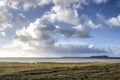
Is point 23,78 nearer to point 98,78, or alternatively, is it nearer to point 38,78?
point 38,78

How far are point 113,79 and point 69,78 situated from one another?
23.1ft

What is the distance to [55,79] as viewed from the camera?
4366 cm

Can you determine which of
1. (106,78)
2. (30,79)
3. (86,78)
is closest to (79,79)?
(86,78)

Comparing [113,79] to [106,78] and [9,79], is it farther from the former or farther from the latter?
[9,79]

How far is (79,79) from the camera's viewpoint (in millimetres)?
42312

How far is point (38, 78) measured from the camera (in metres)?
44.8

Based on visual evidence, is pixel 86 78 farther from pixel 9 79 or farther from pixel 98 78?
pixel 9 79

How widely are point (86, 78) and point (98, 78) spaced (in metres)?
2.04

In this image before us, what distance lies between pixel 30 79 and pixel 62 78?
5.22 m

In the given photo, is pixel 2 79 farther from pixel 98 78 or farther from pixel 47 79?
pixel 98 78

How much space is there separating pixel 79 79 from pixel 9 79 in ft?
37.1

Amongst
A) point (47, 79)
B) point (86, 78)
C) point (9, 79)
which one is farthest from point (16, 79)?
point (86, 78)

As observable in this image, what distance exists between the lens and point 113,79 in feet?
141

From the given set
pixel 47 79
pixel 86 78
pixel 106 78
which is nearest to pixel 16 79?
pixel 47 79
